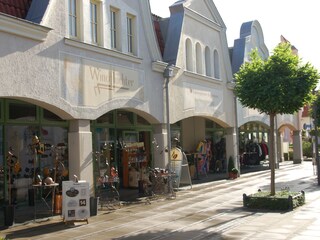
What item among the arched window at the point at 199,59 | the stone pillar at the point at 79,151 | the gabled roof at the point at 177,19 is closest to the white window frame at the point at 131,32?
the gabled roof at the point at 177,19

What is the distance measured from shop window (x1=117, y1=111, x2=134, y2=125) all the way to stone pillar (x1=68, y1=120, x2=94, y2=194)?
218 inches

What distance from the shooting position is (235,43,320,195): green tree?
1242 centimetres

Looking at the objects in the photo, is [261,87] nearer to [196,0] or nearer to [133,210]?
[133,210]

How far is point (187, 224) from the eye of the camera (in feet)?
34.4

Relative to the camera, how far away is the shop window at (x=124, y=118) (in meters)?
18.2

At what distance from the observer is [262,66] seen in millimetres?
12891

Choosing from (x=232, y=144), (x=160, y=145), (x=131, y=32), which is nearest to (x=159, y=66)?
(x=131, y=32)

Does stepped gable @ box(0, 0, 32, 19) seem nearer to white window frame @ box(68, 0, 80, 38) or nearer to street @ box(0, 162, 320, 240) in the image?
white window frame @ box(68, 0, 80, 38)

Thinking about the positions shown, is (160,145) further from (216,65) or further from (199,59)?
(216,65)

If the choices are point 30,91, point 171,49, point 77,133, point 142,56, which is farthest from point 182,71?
point 30,91

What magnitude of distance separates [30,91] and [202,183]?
1081cm

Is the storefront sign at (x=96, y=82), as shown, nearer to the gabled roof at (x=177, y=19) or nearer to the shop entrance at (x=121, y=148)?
the shop entrance at (x=121, y=148)

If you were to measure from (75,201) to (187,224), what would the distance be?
2.80 metres

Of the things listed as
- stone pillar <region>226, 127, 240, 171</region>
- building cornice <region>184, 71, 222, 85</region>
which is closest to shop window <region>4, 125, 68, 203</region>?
building cornice <region>184, 71, 222, 85</region>
